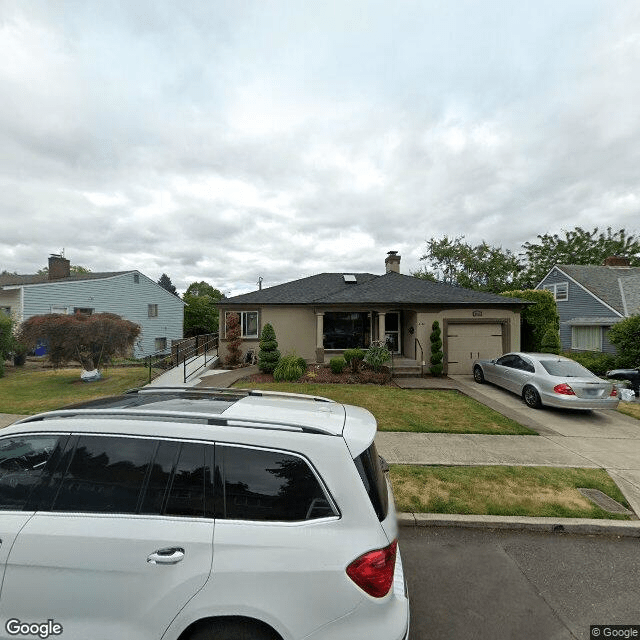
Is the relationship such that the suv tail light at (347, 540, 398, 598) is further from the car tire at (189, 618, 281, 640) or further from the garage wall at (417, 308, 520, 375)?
the garage wall at (417, 308, 520, 375)

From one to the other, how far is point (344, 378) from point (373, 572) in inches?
420

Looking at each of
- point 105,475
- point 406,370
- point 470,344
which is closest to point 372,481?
point 105,475

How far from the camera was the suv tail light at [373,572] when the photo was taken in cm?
191

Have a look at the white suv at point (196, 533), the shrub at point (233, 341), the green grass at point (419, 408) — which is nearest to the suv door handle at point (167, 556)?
the white suv at point (196, 533)

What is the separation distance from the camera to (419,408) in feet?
30.0

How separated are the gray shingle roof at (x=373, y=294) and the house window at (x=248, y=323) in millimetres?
620

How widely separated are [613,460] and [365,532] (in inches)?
257

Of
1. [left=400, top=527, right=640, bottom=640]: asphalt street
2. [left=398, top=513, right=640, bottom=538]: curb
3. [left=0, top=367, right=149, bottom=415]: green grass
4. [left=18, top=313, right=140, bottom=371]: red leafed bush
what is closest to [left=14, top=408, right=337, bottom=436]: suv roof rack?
[left=400, top=527, right=640, bottom=640]: asphalt street

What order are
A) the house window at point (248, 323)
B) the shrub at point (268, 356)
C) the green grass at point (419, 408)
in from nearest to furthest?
the green grass at point (419, 408) → the shrub at point (268, 356) → the house window at point (248, 323)

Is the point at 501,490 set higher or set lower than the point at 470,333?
lower

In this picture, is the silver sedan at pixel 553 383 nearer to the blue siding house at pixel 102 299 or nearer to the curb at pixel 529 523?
the curb at pixel 529 523

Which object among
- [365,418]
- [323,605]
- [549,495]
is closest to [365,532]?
[323,605]

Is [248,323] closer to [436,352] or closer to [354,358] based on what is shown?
[354,358]

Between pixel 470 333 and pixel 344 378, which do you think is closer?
pixel 344 378
